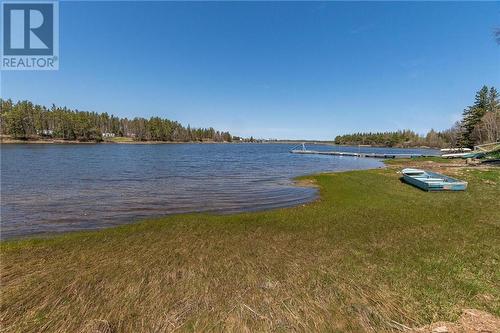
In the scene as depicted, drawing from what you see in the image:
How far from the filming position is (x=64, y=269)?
7.21 m

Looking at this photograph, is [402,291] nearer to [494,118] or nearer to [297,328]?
[297,328]

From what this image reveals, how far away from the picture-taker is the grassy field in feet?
16.6

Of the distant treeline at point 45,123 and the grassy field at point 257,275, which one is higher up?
the distant treeline at point 45,123

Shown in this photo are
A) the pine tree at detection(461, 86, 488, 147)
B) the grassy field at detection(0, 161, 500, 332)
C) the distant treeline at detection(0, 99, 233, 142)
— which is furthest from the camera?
the distant treeline at detection(0, 99, 233, 142)

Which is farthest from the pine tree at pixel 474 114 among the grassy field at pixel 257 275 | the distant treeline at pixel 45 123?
the distant treeline at pixel 45 123

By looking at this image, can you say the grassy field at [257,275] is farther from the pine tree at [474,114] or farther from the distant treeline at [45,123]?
the distant treeline at [45,123]

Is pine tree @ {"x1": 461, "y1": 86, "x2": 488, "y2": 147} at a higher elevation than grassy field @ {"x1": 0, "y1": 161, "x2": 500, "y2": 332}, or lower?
higher

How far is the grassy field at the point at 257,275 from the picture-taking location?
5047 millimetres

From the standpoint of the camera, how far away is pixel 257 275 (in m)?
6.89

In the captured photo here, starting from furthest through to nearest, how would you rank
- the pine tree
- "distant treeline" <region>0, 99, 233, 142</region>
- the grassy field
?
"distant treeline" <region>0, 99, 233, 142</region> < the pine tree < the grassy field

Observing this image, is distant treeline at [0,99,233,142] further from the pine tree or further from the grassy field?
the pine tree

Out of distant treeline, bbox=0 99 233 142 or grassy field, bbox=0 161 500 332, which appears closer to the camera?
grassy field, bbox=0 161 500 332

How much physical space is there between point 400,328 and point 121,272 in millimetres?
6943

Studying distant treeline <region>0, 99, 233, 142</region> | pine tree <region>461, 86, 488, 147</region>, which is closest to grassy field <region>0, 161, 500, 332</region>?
pine tree <region>461, 86, 488, 147</region>
